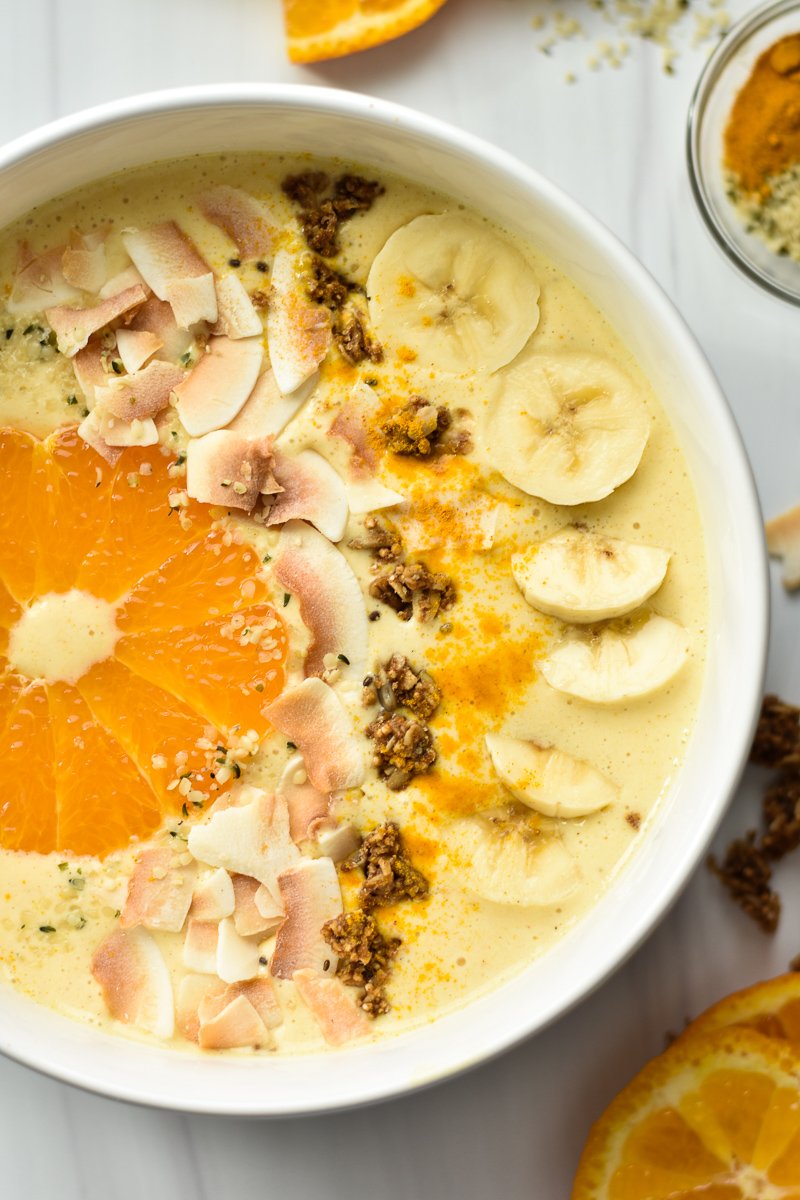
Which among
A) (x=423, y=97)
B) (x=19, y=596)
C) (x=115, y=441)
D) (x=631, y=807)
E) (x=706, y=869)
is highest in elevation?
(x=423, y=97)

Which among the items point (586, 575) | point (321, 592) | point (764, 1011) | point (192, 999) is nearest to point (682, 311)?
point (586, 575)

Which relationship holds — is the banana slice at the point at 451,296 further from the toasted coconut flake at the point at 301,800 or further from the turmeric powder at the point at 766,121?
the toasted coconut flake at the point at 301,800

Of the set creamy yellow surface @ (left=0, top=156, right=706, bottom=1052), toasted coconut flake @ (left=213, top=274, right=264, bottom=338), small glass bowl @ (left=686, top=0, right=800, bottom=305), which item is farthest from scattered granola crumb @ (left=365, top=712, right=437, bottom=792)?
small glass bowl @ (left=686, top=0, right=800, bottom=305)

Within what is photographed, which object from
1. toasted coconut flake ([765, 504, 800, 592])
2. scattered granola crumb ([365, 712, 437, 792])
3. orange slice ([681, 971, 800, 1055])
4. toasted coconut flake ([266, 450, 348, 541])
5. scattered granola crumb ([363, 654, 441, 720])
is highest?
toasted coconut flake ([266, 450, 348, 541])

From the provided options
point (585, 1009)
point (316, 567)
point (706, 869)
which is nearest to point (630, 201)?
point (316, 567)

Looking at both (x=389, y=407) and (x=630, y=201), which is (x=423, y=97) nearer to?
(x=630, y=201)

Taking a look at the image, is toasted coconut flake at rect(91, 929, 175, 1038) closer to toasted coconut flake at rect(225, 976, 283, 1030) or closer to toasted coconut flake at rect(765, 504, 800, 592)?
toasted coconut flake at rect(225, 976, 283, 1030)

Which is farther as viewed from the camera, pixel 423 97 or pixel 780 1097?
pixel 423 97
